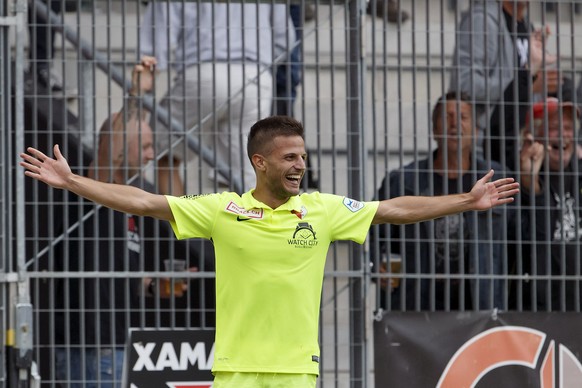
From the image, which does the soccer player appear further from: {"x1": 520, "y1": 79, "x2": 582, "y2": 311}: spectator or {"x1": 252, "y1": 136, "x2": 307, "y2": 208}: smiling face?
{"x1": 520, "y1": 79, "x2": 582, "y2": 311}: spectator

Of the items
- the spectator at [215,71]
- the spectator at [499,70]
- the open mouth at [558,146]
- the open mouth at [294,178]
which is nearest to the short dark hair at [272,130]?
the open mouth at [294,178]

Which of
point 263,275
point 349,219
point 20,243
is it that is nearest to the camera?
point 263,275

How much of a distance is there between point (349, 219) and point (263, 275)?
63 centimetres

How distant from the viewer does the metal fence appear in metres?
8.66

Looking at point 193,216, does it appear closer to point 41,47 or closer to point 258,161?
point 258,161

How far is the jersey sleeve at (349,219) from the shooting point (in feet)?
23.6

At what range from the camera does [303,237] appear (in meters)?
7.00

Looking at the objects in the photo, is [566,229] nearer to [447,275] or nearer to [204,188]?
[447,275]

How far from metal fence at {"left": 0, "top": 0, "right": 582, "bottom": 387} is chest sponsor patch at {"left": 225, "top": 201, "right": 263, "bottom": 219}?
5.59 ft

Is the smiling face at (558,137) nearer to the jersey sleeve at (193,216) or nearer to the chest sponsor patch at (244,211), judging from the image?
the chest sponsor patch at (244,211)

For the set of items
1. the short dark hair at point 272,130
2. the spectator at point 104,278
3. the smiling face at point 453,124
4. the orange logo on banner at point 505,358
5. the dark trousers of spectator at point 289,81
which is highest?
the dark trousers of spectator at point 289,81

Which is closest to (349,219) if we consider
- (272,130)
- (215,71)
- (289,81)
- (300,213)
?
(300,213)

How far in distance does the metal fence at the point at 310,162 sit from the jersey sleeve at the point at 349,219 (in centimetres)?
161

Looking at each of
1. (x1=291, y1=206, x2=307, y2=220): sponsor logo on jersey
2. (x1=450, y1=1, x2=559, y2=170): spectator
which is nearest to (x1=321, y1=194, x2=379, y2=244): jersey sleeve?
(x1=291, y1=206, x2=307, y2=220): sponsor logo on jersey
